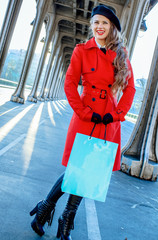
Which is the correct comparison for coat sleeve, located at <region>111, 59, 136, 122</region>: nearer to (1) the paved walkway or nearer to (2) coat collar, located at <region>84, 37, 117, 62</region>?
(2) coat collar, located at <region>84, 37, 117, 62</region>

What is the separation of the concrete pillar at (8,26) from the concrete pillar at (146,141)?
817 centimetres

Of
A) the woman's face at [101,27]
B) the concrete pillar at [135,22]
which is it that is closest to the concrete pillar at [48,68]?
the concrete pillar at [135,22]

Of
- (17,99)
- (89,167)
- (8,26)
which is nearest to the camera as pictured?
(89,167)

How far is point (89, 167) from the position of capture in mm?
2064

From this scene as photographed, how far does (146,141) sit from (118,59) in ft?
13.8

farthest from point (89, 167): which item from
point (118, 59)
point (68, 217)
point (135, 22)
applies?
point (135, 22)

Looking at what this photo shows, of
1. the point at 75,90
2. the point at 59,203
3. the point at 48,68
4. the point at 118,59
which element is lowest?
the point at 59,203

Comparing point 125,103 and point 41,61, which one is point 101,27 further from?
point 41,61

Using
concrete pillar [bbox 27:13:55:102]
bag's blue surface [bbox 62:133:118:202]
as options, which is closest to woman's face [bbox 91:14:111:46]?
bag's blue surface [bbox 62:133:118:202]

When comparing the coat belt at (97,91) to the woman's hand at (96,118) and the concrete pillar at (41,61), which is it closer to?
the woman's hand at (96,118)

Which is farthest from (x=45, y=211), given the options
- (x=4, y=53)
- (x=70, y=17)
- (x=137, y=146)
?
(x=70, y=17)

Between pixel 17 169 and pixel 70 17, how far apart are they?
23.2m

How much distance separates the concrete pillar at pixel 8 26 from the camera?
11.9 meters

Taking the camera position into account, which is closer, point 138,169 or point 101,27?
point 101,27
